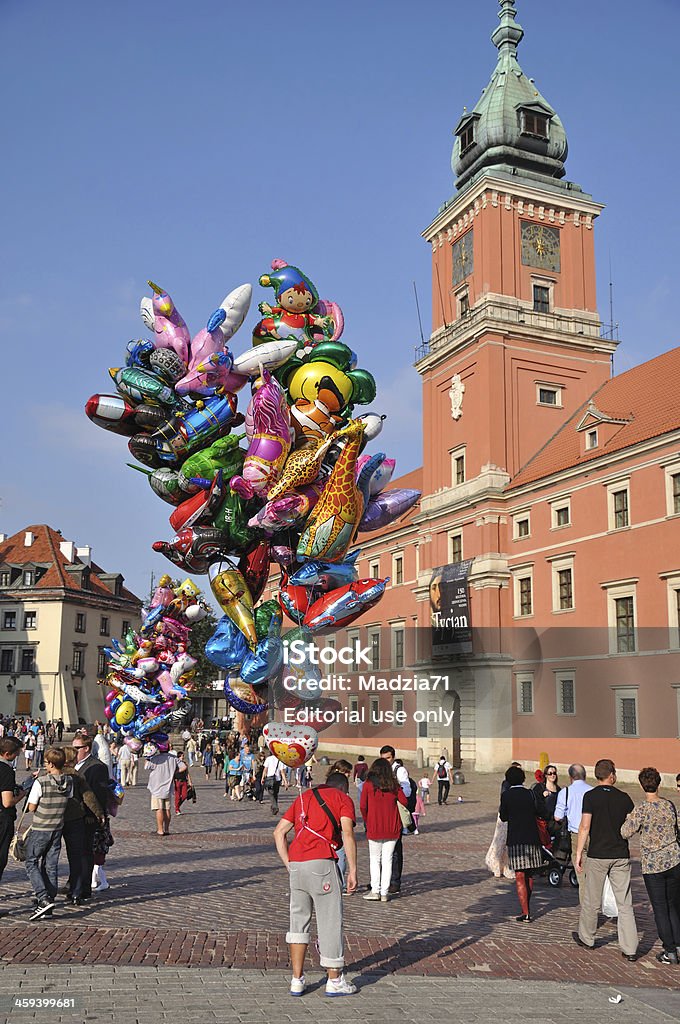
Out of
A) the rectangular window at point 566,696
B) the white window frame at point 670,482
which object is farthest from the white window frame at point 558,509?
the rectangular window at point 566,696

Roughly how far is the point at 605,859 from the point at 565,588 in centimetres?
2938

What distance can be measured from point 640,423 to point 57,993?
1284 inches

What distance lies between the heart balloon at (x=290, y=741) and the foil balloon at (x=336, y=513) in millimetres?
1839

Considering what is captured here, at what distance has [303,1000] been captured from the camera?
23.5ft

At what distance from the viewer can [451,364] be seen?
46.9m

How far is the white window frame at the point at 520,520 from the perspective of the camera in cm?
4072

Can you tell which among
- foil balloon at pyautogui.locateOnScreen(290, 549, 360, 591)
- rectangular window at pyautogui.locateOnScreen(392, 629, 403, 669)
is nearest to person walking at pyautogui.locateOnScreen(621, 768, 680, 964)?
foil balloon at pyautogui.locateOnScreen(290, 549, 360, 591)

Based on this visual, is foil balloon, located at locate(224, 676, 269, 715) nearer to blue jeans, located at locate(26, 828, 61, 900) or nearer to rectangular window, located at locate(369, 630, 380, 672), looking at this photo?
blue jeans, located at locate(26, 828, 61, 900)

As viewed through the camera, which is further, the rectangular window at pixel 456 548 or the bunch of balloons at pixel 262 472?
the rectangular window at pixel 456 548

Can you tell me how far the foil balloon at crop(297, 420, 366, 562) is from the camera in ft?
33.6

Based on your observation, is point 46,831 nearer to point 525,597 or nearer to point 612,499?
point 612,499

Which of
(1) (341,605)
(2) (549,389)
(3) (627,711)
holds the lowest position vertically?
(3) (627,711)

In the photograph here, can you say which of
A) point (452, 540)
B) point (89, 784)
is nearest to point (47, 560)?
point (452, 540)

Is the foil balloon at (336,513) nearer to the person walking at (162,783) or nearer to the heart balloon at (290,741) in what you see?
the heart balloon at (290,741)
